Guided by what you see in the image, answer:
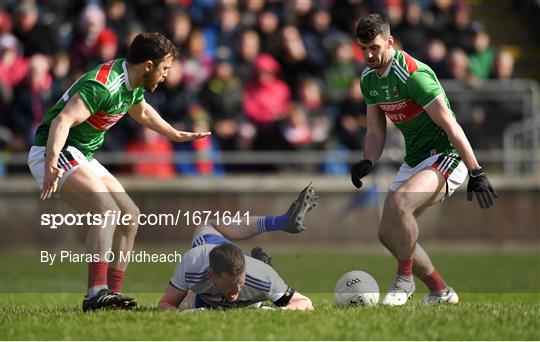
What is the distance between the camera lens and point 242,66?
20.9 m

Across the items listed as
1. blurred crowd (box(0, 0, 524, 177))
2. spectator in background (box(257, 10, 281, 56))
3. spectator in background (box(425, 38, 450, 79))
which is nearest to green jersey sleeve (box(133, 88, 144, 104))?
blurred crowd (box(0, 0, 524, 177))

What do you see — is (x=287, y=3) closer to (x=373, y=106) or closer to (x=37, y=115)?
(x=37, y=115)

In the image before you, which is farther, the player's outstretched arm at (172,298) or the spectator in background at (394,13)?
the spectator in background at (394,13)

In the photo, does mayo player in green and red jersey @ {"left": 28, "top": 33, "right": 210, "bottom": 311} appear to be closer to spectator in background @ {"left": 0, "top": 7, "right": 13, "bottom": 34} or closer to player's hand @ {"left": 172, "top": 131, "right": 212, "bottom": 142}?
player's hand @ {"left": 172, "top": 131, "right": 212, "bottom": 142}

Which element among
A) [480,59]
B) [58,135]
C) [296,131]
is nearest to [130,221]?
[58,135]

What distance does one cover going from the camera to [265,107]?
2044 centimetres

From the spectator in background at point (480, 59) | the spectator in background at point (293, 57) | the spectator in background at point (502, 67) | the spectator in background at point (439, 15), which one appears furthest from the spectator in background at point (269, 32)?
→ the spectator in background at point (502, 67)

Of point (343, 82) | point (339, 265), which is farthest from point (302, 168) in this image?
point (339, 265)

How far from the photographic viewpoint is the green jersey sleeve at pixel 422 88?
1030cm

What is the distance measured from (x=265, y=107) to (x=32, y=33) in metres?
4.42

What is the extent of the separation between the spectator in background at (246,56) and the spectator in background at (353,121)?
1.83 m

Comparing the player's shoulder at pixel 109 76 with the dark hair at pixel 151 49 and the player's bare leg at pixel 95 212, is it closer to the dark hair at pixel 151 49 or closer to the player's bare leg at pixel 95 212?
the dark hair at pixel 151 49

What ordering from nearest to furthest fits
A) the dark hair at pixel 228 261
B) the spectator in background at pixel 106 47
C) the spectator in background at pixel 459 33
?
the dark hair at pixel 228 261 < the spectator in background at pixel 106 47 < the spectator in background at pixel 459 33

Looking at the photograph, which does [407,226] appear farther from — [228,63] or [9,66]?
[9,66]
